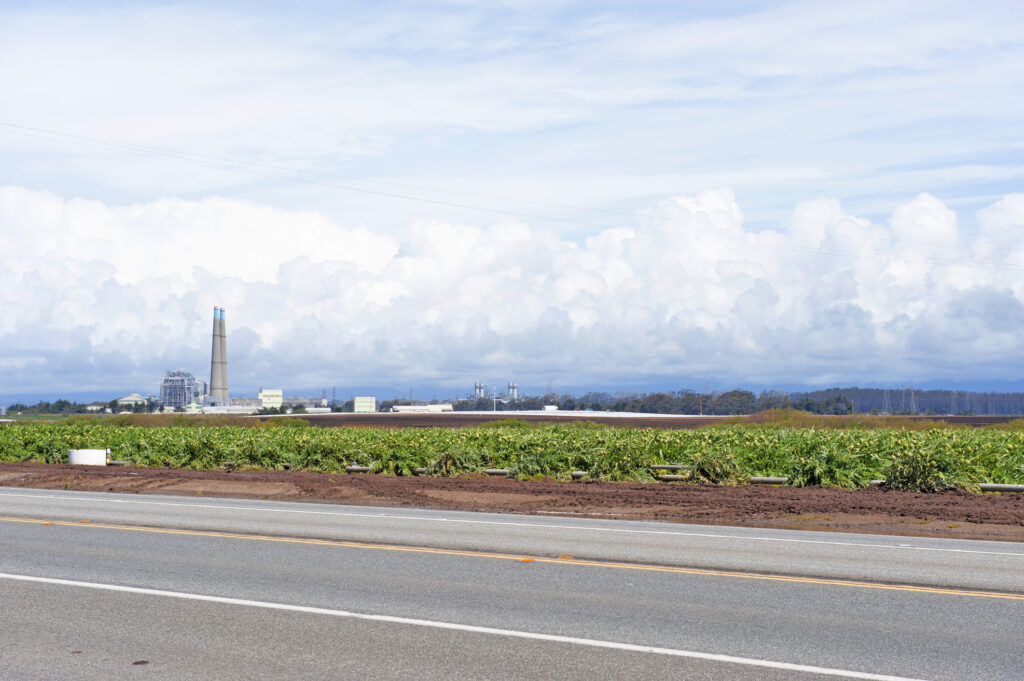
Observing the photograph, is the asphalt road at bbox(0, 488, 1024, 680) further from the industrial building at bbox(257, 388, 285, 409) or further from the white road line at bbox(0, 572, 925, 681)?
the industrial building at bbox(257, 388, 285, 409)

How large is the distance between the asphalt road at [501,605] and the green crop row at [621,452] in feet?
26.5

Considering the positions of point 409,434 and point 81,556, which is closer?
point 81,556

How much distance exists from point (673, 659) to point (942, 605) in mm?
3393

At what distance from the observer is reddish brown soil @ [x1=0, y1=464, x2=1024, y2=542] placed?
1727 centimetres

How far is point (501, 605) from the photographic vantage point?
900 cm

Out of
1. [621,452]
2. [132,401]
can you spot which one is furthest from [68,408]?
[621,452]

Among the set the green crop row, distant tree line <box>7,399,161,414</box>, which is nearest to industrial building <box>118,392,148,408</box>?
distant tree line <box>7,399,161,414</box>

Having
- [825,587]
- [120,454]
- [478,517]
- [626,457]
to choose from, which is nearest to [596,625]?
[825,587]

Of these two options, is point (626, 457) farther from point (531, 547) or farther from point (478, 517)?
point (531, 547)

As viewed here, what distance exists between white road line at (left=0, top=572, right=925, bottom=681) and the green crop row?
15.8m

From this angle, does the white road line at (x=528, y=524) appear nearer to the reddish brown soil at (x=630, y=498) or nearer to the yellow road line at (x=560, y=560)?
the reddish brown soil at (x=630, y=498)

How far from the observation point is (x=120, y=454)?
34594mm

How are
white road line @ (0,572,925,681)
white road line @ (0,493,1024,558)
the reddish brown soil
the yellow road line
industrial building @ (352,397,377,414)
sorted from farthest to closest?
industrial building @ (352,397,377,414) → the reddish brown soil → white road line @ (0,493,1024,558) → the yellow road line → white road line @ (0,572,925,681)

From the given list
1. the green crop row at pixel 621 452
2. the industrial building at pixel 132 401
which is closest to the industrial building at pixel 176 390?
the industrial building at pixel 132 401
